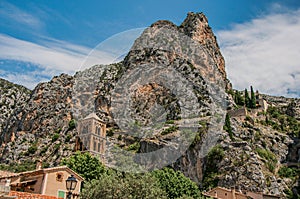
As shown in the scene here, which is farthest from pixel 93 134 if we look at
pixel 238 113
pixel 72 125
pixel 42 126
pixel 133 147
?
pixel 238 113

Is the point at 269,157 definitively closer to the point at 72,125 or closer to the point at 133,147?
the point at 133,147

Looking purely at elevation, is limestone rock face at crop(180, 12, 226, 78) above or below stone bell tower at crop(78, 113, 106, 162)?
above

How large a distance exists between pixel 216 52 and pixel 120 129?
41.8m

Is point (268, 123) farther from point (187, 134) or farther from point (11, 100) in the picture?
point (11, 100)

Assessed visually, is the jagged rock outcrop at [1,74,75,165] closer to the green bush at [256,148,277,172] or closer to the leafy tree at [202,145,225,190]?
the leafy tree at [202,145,225,190]

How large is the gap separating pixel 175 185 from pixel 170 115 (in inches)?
1402

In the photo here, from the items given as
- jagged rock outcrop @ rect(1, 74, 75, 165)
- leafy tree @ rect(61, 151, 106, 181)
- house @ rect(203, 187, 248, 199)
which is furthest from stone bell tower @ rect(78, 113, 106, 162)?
house @ rect(203, 187, 248, 199)

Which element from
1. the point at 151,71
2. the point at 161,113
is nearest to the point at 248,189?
the point at 161,113

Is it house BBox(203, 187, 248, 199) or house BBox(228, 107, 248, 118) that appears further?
house BBox(228, 107, 248, 118)

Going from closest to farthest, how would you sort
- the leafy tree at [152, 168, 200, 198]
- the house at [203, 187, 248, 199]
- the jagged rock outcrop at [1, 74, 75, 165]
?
1. the leafy tree at [152, 168, 200, 198]
2. the house at [203, 187, 248, 199]
3. the jagged rock outcrop at [1, 74, 75, 165]

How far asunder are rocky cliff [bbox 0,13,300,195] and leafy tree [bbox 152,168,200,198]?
9309mm

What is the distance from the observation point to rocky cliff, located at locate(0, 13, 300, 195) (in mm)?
49875

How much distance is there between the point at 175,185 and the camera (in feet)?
120

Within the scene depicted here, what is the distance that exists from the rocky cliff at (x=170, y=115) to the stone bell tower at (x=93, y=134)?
9.00ft
